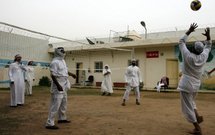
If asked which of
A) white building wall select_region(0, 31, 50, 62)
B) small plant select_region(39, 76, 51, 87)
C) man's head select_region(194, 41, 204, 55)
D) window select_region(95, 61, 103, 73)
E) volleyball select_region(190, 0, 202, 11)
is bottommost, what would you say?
small plant select_region(39, 76, 51, 87)

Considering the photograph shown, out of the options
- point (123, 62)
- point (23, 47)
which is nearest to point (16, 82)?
point (23, 47)

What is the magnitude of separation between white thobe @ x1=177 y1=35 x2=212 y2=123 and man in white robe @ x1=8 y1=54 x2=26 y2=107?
21.6 feet

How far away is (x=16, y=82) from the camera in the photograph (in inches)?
392

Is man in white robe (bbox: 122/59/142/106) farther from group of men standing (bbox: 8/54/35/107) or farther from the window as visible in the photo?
the window

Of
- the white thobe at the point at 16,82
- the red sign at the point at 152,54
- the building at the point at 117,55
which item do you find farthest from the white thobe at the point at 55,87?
the red sign at the point at 152,54

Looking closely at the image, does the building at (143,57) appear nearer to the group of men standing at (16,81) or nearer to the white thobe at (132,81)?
the white thobe at (132,81)

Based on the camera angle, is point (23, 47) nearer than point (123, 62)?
Yes

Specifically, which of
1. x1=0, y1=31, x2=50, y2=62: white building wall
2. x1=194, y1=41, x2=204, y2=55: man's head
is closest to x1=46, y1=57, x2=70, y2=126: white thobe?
x1=194, y1=41, x2=204, y2=55: man's head

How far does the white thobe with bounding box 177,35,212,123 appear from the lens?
210 inches

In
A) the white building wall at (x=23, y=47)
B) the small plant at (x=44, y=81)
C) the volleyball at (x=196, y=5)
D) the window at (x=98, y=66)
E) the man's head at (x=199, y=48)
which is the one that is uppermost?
the white building wall at (x=23, y=47)

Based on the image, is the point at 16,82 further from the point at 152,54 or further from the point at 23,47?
the point at 152,54

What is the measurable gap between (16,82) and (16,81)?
0.04m

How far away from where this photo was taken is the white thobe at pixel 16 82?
9.81 meters

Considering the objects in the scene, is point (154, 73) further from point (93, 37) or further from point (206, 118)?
point (206, 118)
